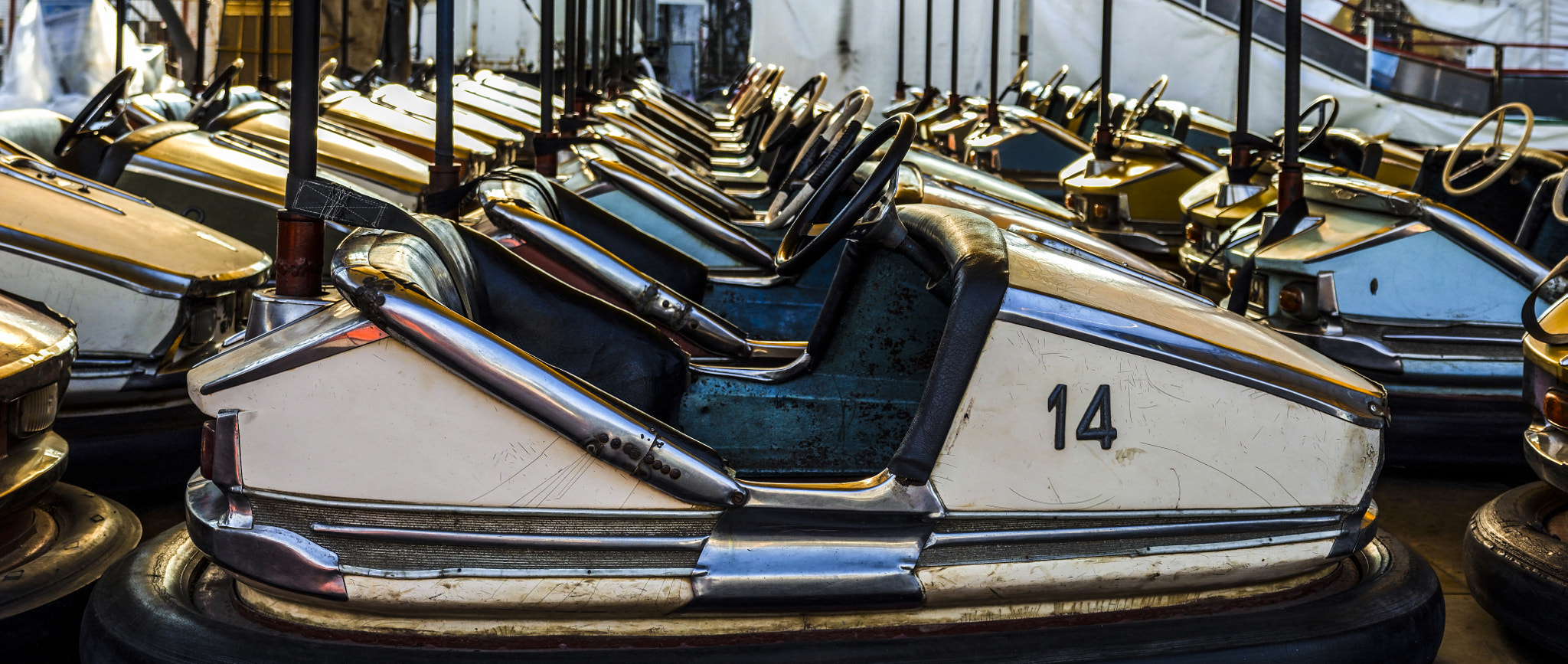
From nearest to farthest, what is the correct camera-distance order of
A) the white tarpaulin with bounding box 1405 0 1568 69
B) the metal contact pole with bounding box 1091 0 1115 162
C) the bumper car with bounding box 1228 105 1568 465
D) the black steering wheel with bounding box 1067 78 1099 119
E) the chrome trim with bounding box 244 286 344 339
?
the chrome trim with bounding box 244 286 344 339
the bumper car with bounding box 1228 105 1568 465
the metal contact pole with bounding box 1091 0 1115 162
the black steering wheel with bounding box 1067 78 1099 119
the white tarpaulin with bounding box 1405 0 1568 69

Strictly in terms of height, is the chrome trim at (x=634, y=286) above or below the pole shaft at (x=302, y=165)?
below

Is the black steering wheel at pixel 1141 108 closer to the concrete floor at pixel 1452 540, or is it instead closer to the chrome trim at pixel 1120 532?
the concrete floor at pixel 1452 540

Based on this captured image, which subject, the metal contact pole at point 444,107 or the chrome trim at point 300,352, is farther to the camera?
the metal contact pole at point 444,107

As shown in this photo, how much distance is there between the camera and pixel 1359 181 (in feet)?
9.53

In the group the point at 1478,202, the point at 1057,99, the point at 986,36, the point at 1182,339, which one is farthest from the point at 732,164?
the point at 986,36

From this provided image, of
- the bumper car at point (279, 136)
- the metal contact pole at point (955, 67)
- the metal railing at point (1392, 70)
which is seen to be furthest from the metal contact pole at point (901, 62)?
the bumper car at point (279, 136)

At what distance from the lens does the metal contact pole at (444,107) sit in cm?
271

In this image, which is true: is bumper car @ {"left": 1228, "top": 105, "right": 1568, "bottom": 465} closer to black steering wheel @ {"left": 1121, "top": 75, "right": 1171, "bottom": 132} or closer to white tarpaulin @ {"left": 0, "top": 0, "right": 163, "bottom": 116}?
black steering wheel @ {"left": 1121, "top": 75, "right": 1171, "bottom": 132}

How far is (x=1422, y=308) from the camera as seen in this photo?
2688 millimetres

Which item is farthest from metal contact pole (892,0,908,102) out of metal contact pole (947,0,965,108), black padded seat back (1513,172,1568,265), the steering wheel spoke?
black padded seat back (1513,172,1568,265)

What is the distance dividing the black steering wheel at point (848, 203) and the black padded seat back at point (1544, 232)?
180 cm

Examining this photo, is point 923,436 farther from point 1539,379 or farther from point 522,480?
point 1539,379

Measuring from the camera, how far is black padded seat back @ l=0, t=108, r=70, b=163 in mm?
3064

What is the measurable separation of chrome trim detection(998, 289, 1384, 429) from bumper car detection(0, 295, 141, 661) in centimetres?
117
